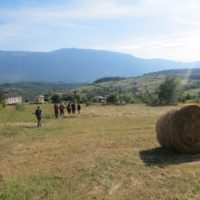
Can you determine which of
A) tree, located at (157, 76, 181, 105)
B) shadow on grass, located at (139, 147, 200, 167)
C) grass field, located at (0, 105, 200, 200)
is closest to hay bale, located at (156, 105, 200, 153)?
shadow on grass, located at (139, 147, 200, 167)

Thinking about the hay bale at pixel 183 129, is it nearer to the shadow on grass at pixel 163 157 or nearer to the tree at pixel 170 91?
the shadow on grass at pixel 163 157

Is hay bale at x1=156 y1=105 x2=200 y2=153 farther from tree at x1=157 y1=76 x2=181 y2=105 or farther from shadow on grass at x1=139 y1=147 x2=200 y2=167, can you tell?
tree at x1=157 y1=76 x2=181 y2=105

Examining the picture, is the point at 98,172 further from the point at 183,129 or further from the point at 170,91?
the point at 170,91

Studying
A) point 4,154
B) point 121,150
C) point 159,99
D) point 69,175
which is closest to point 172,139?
point 121,150

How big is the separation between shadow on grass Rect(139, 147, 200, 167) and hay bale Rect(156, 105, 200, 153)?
379 millimetres

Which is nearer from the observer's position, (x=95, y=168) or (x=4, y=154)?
(x=95, y=168)

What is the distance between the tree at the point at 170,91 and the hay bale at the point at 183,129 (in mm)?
82943

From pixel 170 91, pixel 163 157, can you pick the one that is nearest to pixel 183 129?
pixel 163 157

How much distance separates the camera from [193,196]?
1099 centimetres

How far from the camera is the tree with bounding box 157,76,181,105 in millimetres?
100188

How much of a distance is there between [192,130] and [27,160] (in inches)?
256

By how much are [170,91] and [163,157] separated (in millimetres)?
85640

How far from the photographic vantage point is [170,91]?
10056cm

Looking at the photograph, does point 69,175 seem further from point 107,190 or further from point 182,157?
point 182,157
